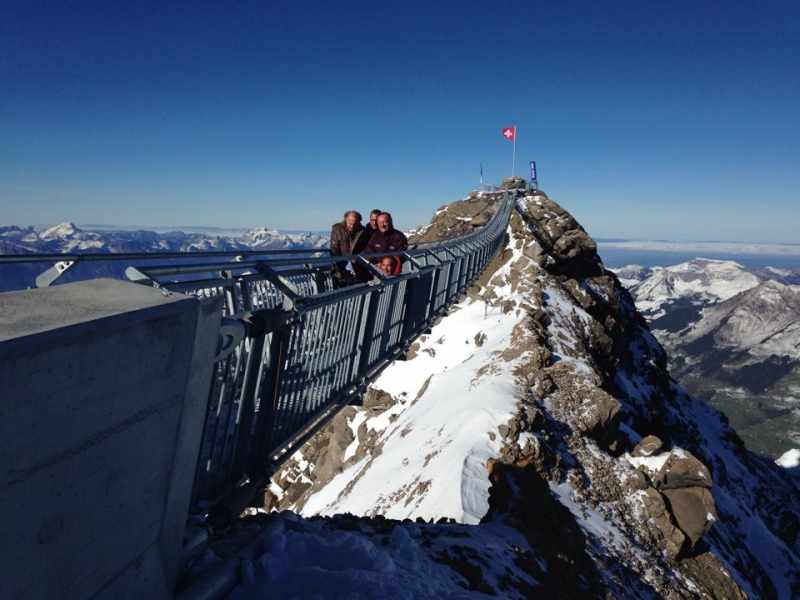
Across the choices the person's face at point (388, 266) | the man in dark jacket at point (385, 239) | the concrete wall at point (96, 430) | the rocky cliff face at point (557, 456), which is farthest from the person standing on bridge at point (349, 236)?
the concrete wall at point (96, 430)

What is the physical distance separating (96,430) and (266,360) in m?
2.11

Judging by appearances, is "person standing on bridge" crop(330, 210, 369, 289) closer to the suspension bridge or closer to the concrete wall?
the suspension bridge

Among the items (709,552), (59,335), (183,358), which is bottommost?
(709,552)

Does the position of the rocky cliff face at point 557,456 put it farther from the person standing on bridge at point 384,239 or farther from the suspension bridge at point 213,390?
the person standing on bridge at point 384,239

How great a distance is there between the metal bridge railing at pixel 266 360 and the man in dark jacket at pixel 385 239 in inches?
85.7

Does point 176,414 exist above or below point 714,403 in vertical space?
above

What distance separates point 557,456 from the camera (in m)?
15.3

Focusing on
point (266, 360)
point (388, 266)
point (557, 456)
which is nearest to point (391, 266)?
point (388, 266)

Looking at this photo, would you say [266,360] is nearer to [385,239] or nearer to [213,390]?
[213,390]

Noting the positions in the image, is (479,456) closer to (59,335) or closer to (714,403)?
(59,335)

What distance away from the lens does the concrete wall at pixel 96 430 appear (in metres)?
1.58

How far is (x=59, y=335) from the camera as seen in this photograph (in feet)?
5.25

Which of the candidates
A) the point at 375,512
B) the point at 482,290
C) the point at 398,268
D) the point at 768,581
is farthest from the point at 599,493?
the point at 482,290

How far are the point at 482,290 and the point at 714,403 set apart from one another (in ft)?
678
